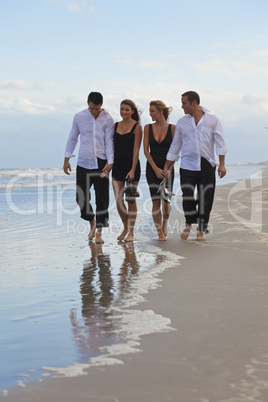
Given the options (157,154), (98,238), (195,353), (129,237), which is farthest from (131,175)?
(195,353)

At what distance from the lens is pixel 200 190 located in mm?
6469

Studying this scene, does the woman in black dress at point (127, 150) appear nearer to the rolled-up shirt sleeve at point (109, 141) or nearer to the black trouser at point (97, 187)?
the rolled-up shirt sleeve at point (109, 141)

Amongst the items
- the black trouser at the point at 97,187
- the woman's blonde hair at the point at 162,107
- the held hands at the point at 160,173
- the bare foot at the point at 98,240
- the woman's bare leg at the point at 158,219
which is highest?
Result: the woman's blonde hair at the point at 162,107

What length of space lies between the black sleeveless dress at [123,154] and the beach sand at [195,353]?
2.36 meters

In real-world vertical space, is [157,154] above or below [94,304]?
above

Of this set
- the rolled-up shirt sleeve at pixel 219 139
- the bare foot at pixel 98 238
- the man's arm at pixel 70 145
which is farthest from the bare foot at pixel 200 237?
the man's arm at pixel 70 145

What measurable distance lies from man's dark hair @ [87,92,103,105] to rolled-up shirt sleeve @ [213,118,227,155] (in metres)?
1.46

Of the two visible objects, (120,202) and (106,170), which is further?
(120,202)

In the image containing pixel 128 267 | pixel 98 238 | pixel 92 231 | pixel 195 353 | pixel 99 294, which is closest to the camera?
pixel 195 353

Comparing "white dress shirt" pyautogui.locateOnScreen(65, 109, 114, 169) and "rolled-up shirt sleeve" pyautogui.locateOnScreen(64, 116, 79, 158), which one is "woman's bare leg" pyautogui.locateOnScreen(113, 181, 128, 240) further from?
"rolled-up shirt sleeve" pyautogui.locateOnScreen(64, 116, 79, 158)

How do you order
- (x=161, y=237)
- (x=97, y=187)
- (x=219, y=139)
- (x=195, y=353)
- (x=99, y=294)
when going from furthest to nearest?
(x=97, y=187), (x=161, y=237), (x=219, y=139), (x=99, y=294), (x=195, y=353)

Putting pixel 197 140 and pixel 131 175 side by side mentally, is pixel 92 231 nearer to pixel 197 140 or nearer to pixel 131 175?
pixel 131 175

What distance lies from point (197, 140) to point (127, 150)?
2.91 feet

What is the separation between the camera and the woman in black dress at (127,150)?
643 cm
